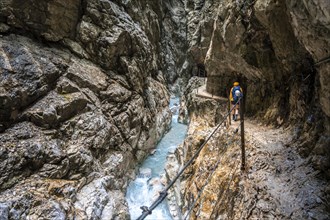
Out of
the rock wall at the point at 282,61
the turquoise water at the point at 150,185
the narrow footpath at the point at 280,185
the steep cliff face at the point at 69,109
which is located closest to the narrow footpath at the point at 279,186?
the narrow footpath at the point at 280,185

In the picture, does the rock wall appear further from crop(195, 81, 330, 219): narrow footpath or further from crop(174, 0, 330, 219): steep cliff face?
crop(195, 81, 330, 219): narrow footpath

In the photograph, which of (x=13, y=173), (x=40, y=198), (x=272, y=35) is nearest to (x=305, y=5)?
(x=272, y=35)

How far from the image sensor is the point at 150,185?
14.6 m

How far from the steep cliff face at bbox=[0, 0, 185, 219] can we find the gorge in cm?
6

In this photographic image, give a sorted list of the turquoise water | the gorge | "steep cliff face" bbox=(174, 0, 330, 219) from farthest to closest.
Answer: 1. the turquoise water
2. the gorge
3. "steep cliff face" bbox=(174, 0, 330, 219)

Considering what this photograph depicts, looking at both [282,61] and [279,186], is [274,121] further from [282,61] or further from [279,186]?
[279,186]

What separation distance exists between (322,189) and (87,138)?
11335mm

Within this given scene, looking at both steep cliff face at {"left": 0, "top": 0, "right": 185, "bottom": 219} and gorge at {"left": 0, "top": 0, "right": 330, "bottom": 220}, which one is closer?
gorge at {"left": 0, "top": 0, "right": 330, "bottom": 220}

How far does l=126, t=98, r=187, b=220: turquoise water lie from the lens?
41.4 feet

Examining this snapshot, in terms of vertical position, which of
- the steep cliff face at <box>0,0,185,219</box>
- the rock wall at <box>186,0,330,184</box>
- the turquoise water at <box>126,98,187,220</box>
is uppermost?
the rock wall at <box>186,0,330,184</box>

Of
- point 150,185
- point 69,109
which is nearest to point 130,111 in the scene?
point 69,109

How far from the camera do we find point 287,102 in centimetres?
815

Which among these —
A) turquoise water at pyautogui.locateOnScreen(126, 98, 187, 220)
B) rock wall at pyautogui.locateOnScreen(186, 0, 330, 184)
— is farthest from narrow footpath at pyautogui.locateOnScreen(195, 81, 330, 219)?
turquoise water at pyautogui.locateOnScreen(126, 98, 187, 220)

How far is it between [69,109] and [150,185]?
8037 mm
